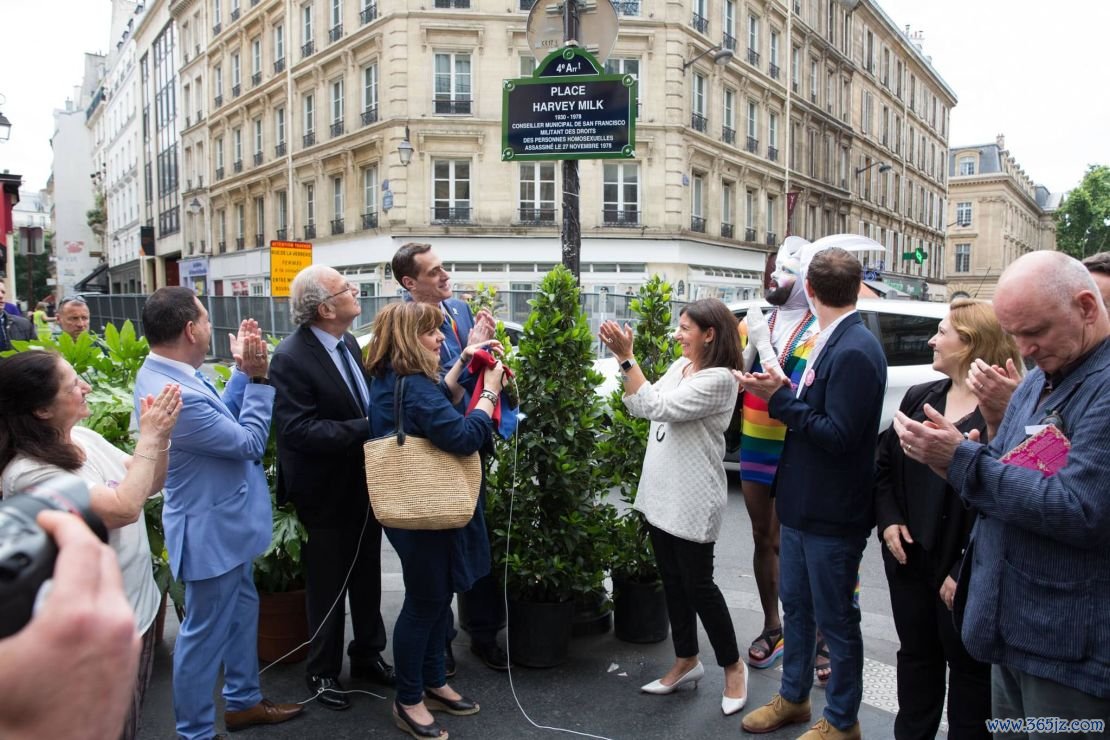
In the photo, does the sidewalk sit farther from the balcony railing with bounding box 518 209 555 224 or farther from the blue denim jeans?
the balcony railing with bounding box 518 209 555 224

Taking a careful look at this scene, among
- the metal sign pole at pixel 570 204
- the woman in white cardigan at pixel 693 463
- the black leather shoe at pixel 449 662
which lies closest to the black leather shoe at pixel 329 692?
the black leather shoe at pixel 449 662

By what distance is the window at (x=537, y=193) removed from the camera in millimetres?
26844

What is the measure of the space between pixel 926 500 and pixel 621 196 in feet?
82.1

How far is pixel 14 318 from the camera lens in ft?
26.8

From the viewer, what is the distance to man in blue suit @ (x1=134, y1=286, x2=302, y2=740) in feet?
10.2

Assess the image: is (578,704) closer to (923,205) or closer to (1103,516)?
(1103,516)

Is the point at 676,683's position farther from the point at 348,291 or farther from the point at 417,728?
the point at 348,291

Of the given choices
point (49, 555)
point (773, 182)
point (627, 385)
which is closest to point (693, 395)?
point (627, 385)

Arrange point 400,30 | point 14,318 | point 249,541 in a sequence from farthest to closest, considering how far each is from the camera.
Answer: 1. point 400,30
2. point 14,318
3. point 249,541

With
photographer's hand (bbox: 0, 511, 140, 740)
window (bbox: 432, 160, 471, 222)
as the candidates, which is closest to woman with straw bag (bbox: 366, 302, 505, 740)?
photographer's hand (bbox: 0, 511, 140, 740)

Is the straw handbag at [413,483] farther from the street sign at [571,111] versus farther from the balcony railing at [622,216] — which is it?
the balcony railing at [622,216]

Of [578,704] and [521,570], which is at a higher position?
[521,570]

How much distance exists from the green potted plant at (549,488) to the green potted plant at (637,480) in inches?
8.1

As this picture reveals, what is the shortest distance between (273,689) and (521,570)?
4.45ft
